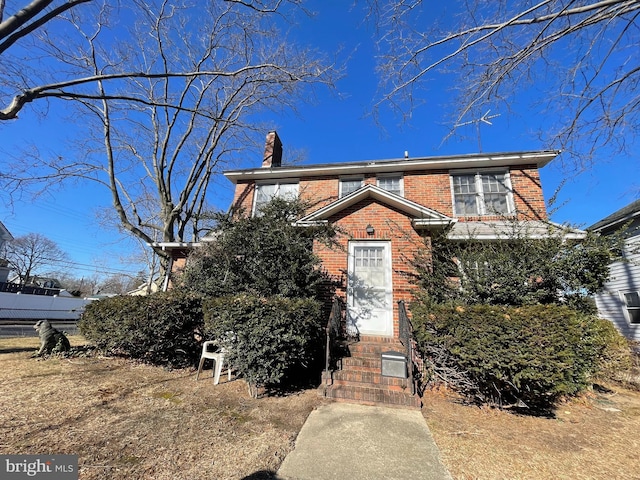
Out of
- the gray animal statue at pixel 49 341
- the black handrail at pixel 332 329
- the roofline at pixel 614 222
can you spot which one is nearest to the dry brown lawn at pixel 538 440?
the black handrail at pixel 332 329

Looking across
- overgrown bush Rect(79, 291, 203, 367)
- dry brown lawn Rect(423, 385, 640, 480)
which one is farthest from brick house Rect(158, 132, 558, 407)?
overgrown bush Rect(79, 291, 203, 367)

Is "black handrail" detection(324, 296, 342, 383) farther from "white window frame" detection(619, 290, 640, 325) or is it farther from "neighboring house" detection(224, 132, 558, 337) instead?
"white window frame" detection(619, 290, 640, 325)

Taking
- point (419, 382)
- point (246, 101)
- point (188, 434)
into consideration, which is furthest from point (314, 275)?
point (246, 101)

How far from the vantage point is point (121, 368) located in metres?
6.50

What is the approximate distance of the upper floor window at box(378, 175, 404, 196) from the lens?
9.91 meters

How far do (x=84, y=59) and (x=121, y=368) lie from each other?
10.6 meters

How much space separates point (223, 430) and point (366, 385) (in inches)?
104

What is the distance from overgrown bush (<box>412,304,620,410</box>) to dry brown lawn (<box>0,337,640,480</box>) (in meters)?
0.45

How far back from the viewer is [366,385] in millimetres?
5227

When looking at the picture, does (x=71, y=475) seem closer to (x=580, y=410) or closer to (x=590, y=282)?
(x=580, y=410)

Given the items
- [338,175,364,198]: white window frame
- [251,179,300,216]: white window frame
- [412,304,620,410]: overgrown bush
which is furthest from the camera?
[251,179,300,216]: white window frame

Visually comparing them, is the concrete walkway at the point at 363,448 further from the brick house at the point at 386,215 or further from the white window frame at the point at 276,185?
the white window frame at the point at 276,185

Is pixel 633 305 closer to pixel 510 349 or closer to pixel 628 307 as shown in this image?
pixel 628 307

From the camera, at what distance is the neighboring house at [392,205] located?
7379 mm
